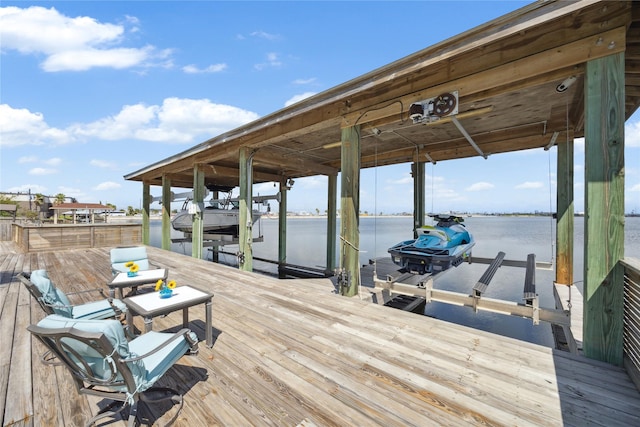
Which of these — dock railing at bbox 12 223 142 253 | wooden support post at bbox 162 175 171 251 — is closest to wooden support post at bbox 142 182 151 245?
dock railing at bbox 12 223 142 253

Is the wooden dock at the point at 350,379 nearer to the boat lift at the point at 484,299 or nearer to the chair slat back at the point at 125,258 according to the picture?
the boat lift at the point at 484,299

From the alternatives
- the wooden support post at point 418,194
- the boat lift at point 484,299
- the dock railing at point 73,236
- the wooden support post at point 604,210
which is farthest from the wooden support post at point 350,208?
the dock railing at point 73,236

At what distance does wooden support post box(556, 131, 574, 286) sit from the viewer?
16.8ft

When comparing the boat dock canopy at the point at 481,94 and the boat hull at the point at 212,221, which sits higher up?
the boat dock canopy at the point at 481,94

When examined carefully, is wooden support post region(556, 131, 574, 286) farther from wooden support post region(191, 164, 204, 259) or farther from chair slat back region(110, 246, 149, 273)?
wooden support post region(191, 164, 204, 259)

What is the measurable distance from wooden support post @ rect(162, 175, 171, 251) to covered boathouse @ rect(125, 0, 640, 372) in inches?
196

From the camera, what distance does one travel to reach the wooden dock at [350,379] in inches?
67.5

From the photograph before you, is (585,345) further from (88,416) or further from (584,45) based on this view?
(88,416)

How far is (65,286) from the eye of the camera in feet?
16.1

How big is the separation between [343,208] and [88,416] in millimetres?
3560

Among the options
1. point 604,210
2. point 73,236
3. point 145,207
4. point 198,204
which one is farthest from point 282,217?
point 604,210

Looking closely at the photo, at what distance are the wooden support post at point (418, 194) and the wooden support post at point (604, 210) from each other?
497 cm

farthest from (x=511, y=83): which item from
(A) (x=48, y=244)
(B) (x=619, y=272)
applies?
(A) (x=48, y=244)

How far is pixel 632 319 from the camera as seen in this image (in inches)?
85.6
